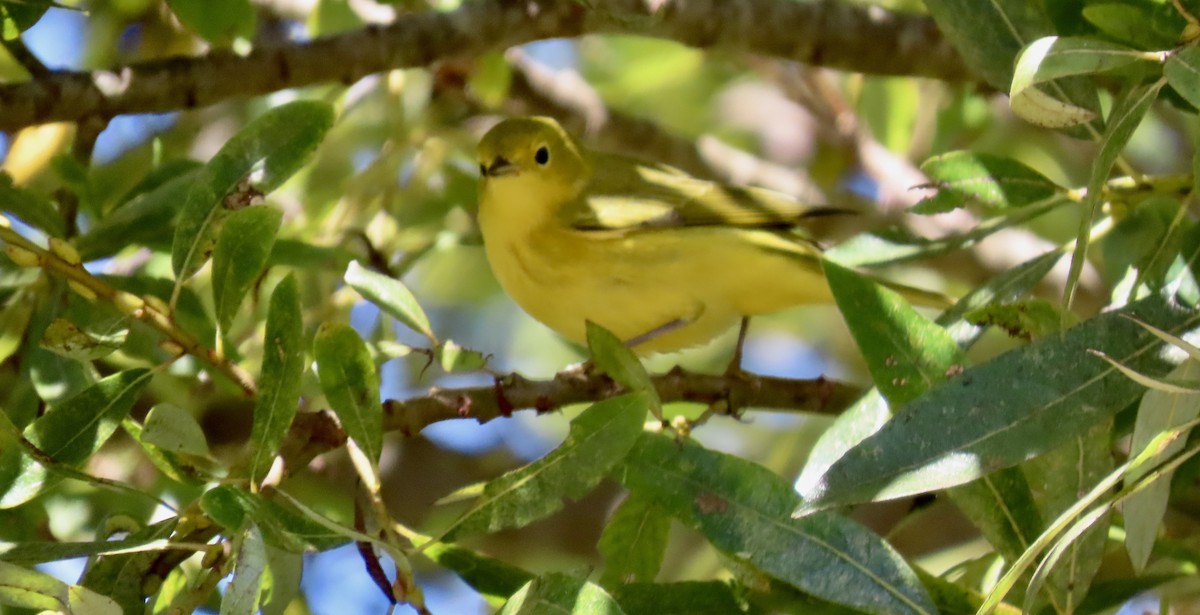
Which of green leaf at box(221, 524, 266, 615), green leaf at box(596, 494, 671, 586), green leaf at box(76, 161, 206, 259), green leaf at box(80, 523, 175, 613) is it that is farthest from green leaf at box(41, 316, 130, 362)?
green leaf at box(596, 494, 671, 586)

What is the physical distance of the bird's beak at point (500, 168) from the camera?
3146 mm

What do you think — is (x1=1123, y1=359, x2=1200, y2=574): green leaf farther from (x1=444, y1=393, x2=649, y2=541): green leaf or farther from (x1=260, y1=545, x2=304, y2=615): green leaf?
(x1=260, y1=545, x2=304, y2=615): green leaf

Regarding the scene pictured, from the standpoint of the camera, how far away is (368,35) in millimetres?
2316

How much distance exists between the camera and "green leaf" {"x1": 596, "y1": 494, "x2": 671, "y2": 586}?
169 cm

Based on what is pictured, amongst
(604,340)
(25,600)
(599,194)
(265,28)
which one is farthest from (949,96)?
(25,600)

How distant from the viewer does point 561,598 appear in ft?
4.32

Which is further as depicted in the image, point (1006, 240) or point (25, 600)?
point (1006, 240)

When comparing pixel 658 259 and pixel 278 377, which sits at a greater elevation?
pixel 278 377

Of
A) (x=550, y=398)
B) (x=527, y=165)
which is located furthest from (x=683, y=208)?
(x=550, y=398)

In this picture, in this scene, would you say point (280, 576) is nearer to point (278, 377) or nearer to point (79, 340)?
point (278, 377)

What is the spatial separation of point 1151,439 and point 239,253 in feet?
3.47

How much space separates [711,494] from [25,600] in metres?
0.72

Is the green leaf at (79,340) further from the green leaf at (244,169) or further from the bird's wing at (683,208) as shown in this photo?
the bird's wing at (683,208)

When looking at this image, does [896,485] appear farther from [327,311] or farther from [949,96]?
[949,96]
